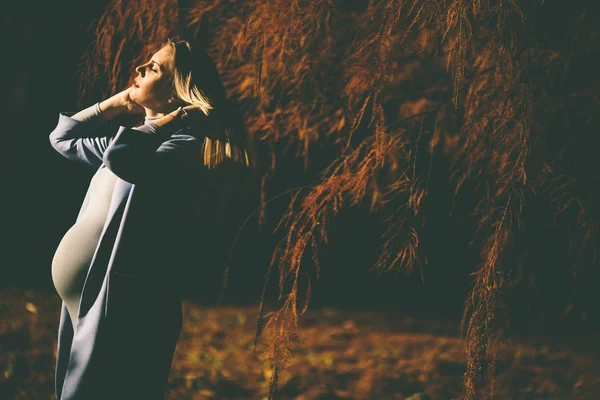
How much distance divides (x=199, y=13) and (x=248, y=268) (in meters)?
3.98

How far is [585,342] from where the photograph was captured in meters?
5.82

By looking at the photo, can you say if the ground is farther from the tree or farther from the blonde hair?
the blonde hair

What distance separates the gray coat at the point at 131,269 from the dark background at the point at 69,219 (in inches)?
134

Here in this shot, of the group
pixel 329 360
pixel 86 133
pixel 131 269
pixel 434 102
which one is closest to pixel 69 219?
pixel 329 360

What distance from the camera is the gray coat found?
2.02 metres

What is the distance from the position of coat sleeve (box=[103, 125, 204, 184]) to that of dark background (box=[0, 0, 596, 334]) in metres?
3.42

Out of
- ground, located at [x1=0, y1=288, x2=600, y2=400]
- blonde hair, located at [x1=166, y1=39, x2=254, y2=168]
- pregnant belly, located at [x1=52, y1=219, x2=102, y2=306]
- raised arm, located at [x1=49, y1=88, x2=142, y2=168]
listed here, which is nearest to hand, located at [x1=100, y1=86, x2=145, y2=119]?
raised arm, located at [x1=49, y1=88, x2=142, y2=168]

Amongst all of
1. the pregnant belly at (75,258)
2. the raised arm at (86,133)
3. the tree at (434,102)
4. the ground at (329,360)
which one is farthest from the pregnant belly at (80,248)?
the ground at (329,360)

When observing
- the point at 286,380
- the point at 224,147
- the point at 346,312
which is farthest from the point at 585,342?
the point at 224,147

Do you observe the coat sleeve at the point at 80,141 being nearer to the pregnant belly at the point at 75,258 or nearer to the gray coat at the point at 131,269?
the gray coat at the point at 131,269

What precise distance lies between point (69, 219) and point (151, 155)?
17.0ft

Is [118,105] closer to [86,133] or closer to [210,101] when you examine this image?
[86,133]

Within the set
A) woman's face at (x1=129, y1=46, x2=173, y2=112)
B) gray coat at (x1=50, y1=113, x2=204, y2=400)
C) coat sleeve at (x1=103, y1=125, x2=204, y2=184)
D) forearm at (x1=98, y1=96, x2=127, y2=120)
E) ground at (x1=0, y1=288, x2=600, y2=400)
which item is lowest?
ground at (x1=0, y1=288, x2=600, y2=400)

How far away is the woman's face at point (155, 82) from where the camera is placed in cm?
207
